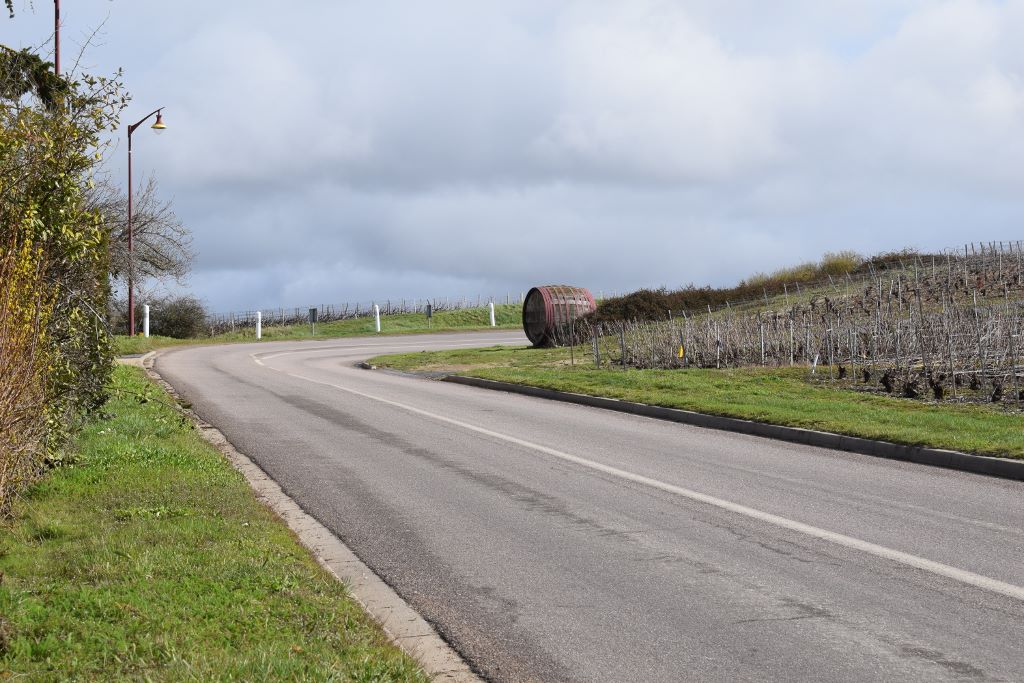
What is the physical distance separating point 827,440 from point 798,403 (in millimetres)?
3558

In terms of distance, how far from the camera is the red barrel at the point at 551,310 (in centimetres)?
3709

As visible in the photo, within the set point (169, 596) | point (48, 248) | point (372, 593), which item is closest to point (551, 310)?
point (48, 248)

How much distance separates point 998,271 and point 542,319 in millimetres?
15071

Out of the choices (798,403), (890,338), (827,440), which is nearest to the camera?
(827,440)

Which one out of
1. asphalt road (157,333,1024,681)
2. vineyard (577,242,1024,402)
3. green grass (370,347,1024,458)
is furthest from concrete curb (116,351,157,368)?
asphalt road (157,333,1024,681)

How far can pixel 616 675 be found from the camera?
197 inches

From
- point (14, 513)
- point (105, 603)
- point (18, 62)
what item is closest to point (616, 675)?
Answer: point (105, 603)

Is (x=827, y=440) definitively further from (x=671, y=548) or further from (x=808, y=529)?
(x=671, y=548)

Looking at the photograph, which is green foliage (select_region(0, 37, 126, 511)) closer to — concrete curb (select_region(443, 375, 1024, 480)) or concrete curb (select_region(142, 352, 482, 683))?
concrete curb (select_region(142, 352, 482, 683))

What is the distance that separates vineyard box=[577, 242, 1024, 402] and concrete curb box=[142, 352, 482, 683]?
40.2 ft

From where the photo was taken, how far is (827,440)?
44.4 feet

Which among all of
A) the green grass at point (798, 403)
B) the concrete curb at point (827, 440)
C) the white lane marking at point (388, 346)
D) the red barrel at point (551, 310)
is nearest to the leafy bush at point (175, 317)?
the white lane marking at point (388, 346)

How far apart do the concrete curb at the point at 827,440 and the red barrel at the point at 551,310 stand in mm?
16460

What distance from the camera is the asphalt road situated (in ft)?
17.4
